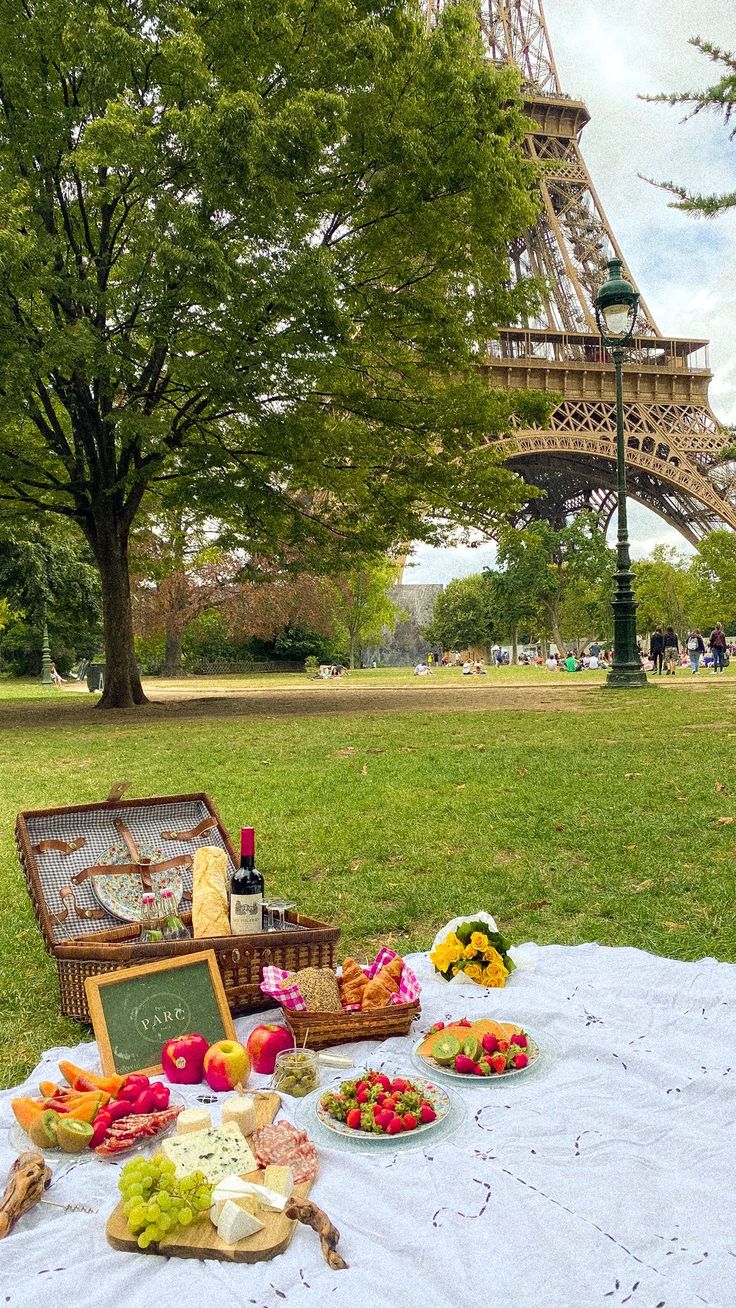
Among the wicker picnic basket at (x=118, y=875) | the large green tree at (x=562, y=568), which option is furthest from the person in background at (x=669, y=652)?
the wicker picnic basket at (x=118, y=875)

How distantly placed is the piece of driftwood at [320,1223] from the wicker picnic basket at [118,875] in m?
1.30

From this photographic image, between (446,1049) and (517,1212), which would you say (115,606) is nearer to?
(446,1049)

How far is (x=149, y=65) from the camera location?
11.6 m

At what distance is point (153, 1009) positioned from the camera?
304 centimetres

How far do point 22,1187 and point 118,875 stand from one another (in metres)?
1.96

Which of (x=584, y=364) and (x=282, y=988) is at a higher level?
(x=584, y=364)

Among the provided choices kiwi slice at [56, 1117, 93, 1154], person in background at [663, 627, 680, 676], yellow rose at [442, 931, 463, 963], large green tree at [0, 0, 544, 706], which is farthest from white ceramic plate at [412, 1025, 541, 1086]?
person in background at [663, 627, 680, 676]

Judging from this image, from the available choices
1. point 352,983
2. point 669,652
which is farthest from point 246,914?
point 669,652

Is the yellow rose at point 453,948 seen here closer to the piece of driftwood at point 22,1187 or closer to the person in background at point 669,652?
the piece of driftwood at point 22,1187

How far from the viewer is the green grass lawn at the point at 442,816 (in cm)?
434

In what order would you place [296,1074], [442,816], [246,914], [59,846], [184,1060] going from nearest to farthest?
[296,1074] → [184,1060] → [246,914] → [59,846] → [442,816]

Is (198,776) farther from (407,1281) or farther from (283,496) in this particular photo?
(283,496)

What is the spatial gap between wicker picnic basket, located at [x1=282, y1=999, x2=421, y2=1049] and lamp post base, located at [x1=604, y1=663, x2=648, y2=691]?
14.3m

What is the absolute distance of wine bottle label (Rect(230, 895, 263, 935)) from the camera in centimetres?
346
